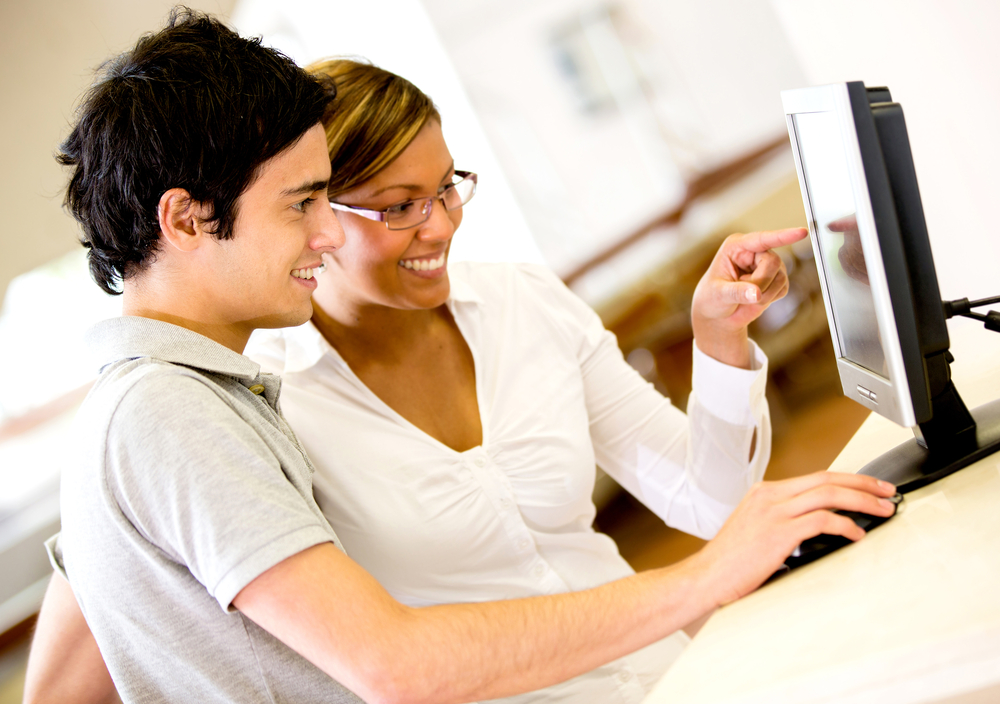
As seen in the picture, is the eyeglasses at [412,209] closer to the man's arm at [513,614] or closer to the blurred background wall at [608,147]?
the man's arm at [513,614]

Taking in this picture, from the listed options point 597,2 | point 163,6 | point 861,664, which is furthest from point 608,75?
point 861,664

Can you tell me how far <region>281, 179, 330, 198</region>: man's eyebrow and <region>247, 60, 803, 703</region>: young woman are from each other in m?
0.24

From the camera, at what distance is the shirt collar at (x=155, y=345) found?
0.85 meters

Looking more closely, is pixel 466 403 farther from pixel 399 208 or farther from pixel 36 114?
pixel 36 114

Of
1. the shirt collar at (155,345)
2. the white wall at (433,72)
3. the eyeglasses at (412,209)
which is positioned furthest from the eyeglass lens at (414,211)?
the white wall at (433,72)

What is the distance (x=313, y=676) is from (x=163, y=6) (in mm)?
2114

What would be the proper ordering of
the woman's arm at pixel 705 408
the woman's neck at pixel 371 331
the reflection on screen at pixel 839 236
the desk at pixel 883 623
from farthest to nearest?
the woman's neck at pixel 371 331, the woman's arm at pixel 705 408, the reflection on screen at pixel 839 236, the desk at pixel 883 623

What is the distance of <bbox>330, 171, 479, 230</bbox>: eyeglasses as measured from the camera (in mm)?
1248

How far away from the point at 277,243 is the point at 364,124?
1.22 ft

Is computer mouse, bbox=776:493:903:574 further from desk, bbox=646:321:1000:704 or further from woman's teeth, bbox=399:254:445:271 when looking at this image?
woman's teeth, bbox=399:254:445:271

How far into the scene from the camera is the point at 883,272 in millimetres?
806

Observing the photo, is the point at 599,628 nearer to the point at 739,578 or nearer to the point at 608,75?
the point at 739,578

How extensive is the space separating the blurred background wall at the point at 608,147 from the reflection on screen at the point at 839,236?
0.73 meters

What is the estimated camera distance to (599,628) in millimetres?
840
